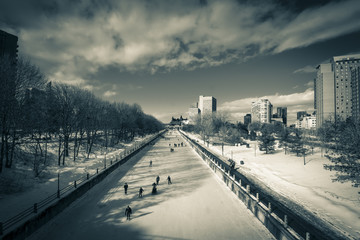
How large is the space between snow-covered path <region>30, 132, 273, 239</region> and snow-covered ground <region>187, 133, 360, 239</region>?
20.0ft

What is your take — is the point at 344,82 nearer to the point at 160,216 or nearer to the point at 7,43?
the point at 160,216

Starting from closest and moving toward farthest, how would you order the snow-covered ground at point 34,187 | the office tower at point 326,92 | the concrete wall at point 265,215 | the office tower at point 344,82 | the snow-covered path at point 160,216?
the concrete wall at point 265,215
the snow-covered path at point 160,216
the snow-covered ground at point 34,187
the office tower at point 344,82
the office tower at point 326,92

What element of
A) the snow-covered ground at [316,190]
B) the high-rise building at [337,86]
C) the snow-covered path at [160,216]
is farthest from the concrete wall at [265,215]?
the high-rise building at [337,86]

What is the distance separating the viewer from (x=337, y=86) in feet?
375

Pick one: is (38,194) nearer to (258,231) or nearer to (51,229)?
(51,229)

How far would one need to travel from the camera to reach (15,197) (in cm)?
1559

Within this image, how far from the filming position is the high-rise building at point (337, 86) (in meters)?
111

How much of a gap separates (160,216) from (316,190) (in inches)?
735

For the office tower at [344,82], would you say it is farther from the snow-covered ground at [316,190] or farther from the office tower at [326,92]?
the snow-covered ground at [316,190]

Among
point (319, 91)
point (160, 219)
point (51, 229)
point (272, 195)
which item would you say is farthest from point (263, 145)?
point (319, 91)

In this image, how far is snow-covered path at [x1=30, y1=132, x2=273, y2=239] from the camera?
11.8 m

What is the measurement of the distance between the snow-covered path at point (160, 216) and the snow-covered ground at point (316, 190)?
610cm

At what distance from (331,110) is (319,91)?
66.5 feet

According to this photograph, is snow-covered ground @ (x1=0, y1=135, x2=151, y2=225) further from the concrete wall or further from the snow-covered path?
the concrete wall
